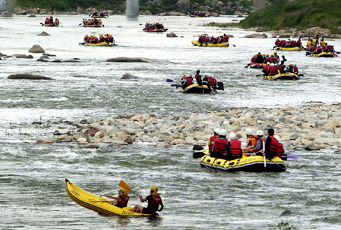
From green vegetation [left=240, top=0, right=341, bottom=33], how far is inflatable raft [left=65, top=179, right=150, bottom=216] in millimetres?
80270

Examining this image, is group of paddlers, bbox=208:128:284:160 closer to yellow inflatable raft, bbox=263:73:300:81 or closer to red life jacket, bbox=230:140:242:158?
red life jacket, bbox=230:140:242:158

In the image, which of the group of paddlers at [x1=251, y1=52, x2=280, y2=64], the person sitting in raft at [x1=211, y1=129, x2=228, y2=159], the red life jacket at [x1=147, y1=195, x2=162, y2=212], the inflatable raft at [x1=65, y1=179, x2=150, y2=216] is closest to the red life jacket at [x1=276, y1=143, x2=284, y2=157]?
the person sitting in raft at [x1=211, y1=129, x2=228, y2=159]

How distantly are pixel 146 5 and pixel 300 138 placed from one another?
178 m

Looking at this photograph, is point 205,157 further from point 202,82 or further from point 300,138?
point 202,82

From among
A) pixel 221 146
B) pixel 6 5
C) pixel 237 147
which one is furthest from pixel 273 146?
pixel 6 5

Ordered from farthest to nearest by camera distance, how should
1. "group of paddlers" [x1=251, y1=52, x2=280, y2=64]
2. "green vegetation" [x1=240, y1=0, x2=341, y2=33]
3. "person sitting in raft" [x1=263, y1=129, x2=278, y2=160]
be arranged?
"green vegetation" [x1=240, y1=0, x2=341, y2=33], "group of paddlers" [x1=251, y1=52, x2=280, y2=64], "person sitting in raft" [x1=263, y1=129, x2=278, y2=160]

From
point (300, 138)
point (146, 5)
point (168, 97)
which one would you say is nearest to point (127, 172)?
point (300, 138)

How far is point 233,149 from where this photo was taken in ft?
56.6

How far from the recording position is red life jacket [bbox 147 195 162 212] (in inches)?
509

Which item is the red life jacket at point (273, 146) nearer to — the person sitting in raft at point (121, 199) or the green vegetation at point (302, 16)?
the person sitting in raft at point (121, 199)

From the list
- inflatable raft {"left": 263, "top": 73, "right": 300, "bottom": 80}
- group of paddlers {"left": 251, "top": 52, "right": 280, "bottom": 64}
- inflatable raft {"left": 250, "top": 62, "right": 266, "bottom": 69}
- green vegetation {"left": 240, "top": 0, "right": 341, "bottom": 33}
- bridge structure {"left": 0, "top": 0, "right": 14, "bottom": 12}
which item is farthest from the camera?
bridge structure {"left": 0, "top": 0, "right": 14, "bottom": 12}

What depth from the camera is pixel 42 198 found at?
14.5 m

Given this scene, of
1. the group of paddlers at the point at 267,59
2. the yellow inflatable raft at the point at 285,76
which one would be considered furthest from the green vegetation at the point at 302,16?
the yellow inflatable raft at the point at 285,76

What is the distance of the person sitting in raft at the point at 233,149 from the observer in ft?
56.5
